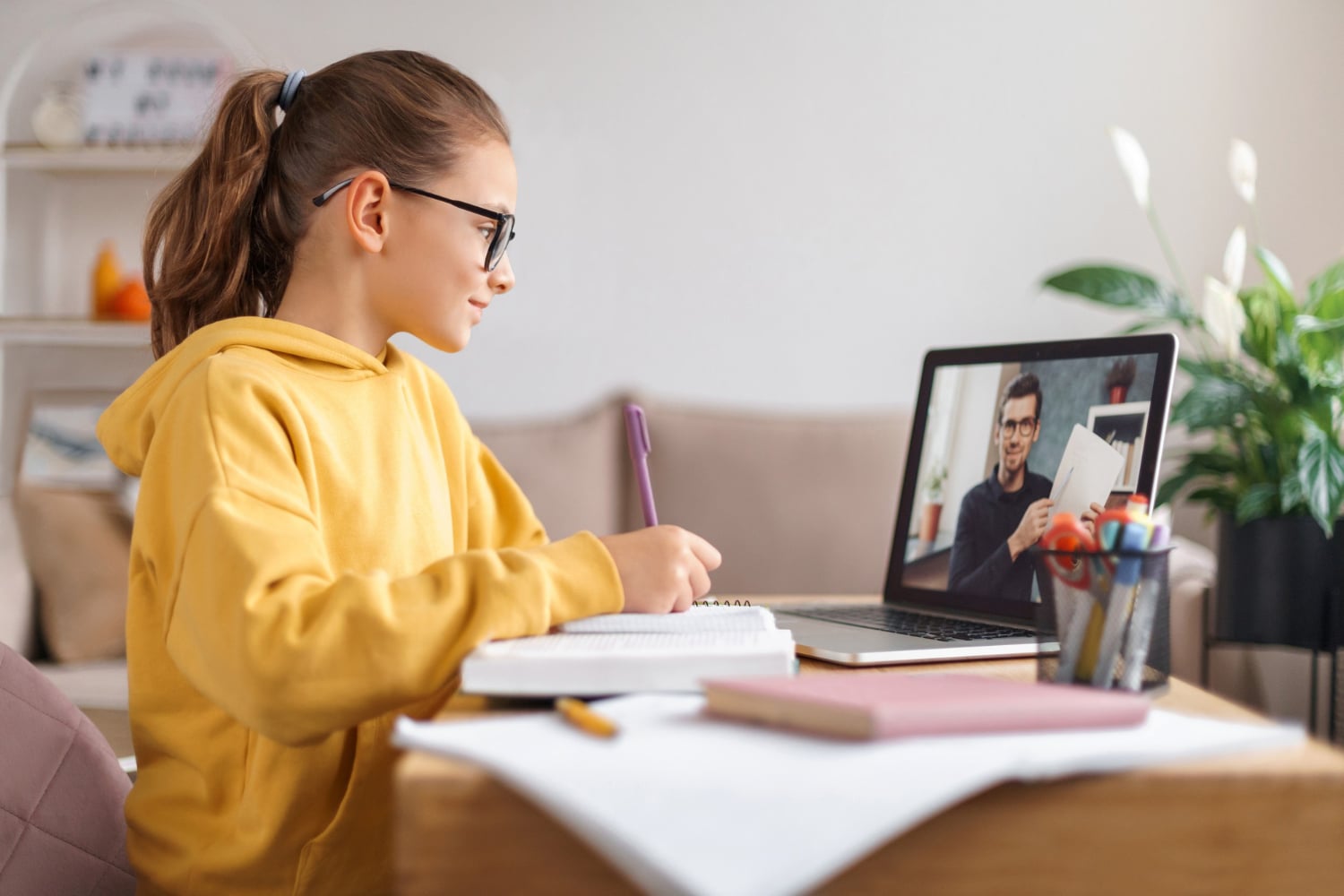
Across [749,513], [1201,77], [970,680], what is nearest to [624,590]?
[970,680]

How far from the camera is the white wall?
2.72 metres

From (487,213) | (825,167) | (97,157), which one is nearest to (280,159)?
(487,213)

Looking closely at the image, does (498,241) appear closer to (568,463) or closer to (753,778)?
(753,778)

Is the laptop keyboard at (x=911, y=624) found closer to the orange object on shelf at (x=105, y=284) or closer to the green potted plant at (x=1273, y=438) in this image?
the green potted plant at (x=1273, y=438)

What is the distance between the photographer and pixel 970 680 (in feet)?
2.04

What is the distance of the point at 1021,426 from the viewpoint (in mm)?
1100

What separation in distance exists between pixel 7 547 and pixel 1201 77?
9.04ft

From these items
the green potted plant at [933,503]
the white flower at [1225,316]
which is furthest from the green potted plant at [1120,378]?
the white flower at [1225,316]

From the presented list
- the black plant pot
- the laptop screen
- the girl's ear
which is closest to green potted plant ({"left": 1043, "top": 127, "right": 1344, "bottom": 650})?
the black plant pot

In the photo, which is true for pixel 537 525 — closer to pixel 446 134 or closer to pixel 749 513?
pixel 446 134

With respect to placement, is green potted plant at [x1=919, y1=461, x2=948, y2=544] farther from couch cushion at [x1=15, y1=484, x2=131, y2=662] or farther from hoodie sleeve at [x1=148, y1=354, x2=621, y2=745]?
couch cushion at [x1=15, y1=484, x2=131, y2=662]

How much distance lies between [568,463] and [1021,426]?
1.30 m

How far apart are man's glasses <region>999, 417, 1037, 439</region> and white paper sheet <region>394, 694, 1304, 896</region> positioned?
1.81 feet

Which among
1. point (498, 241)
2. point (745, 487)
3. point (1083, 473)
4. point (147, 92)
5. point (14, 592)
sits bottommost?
point (14, 592)
